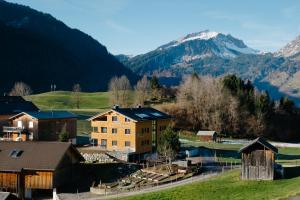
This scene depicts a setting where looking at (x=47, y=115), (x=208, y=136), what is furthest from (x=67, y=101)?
(x=47, y=115)

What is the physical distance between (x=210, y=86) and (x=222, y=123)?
1057 centimetres

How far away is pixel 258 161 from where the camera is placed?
4731 centimetres

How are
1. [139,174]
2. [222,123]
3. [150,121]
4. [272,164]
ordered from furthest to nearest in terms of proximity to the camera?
[222,123]
[150,121]
[139,174]
[272,164]

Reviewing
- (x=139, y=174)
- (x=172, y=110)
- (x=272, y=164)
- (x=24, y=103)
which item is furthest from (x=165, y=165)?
(x=172, y=110)

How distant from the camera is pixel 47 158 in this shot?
2179 inches

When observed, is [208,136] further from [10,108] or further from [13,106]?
[10,108]

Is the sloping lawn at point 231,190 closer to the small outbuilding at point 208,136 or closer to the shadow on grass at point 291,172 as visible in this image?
the shadow on grass at point 291,172

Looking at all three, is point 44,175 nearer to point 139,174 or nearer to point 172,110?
point 139,174

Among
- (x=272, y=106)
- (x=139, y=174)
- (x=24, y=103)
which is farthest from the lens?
(x=272, y=106)

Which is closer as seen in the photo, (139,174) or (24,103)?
(139,174)

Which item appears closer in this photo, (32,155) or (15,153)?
(32,155)

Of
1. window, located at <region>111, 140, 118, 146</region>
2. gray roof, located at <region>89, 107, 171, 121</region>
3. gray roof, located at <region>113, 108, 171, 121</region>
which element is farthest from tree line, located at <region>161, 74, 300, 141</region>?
window, located at <region>111, 140, 118, 146</region>

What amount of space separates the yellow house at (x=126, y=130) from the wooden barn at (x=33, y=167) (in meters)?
14.1

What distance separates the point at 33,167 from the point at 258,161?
2496cm
